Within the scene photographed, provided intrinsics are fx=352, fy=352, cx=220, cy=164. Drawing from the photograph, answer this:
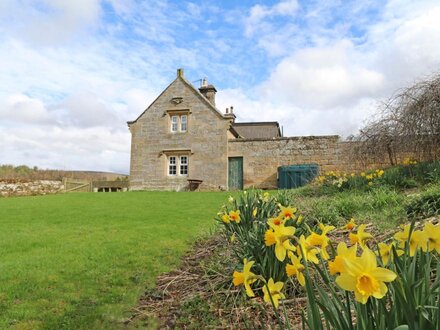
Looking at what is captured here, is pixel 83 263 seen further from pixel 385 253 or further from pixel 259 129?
pixel 259 129

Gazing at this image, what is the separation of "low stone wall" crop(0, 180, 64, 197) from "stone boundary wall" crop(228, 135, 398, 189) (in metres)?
11.4

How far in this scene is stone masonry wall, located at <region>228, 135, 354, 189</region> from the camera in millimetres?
20844

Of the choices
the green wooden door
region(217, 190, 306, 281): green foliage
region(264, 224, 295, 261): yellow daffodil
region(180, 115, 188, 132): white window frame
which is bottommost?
region(217, 190, 306, 281): green foliage

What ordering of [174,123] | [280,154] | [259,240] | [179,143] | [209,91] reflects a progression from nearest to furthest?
[259,240], [280,154], [179,143], [174,123], [209,91]

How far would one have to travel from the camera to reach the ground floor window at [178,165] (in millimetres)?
23734

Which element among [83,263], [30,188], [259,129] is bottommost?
[83,263]

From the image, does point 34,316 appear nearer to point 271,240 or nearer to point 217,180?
point 271,240

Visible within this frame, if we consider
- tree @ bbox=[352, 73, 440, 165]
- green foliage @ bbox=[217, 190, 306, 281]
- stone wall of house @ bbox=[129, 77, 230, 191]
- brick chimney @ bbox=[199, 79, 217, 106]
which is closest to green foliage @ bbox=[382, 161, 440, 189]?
tree @ bbox=[352, 73, 440, 165]

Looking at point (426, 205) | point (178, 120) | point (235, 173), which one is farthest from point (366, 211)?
point (178, 120)

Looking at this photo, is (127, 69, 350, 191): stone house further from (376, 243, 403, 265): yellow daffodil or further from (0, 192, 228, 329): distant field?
(376, 243, 403, 265): yellow daffodil

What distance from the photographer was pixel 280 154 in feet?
71.2

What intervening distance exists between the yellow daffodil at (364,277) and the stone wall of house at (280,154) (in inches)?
793

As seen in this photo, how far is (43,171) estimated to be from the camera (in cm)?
2642

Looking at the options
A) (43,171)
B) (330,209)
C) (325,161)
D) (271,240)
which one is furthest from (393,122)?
(43,171)
